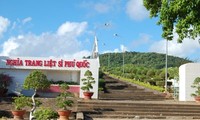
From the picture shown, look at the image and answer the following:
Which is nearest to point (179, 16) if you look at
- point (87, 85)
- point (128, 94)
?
point (87, 85)

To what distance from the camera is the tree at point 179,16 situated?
16484 mm

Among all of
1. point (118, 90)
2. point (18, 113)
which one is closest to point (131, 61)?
point (118, 90)

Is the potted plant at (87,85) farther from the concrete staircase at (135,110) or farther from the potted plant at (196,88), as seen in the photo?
the potted plant at (196,88)

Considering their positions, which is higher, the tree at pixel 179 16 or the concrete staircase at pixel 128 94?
the tree at pixel 179 16

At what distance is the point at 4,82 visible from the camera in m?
32.6

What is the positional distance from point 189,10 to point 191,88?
58.3ft

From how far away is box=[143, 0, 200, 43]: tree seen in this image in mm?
16484

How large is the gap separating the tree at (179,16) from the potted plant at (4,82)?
16359 millimetres

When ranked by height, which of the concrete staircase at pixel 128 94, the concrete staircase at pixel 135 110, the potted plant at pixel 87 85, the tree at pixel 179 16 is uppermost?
the tree at pixel 179 16

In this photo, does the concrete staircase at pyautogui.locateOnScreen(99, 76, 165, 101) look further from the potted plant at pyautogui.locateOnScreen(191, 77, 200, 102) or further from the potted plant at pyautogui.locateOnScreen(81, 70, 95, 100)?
the potted plant at pyautogui.locateOnScreen(191, 77, 200, 102)

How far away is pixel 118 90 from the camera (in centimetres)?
3831

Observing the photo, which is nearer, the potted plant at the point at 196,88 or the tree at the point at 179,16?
the tree at the point at 179,16

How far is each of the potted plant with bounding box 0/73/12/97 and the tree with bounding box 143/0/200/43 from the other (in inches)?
644

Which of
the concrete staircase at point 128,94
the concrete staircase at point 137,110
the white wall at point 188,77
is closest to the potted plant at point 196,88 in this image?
the white wall at point 188,77
